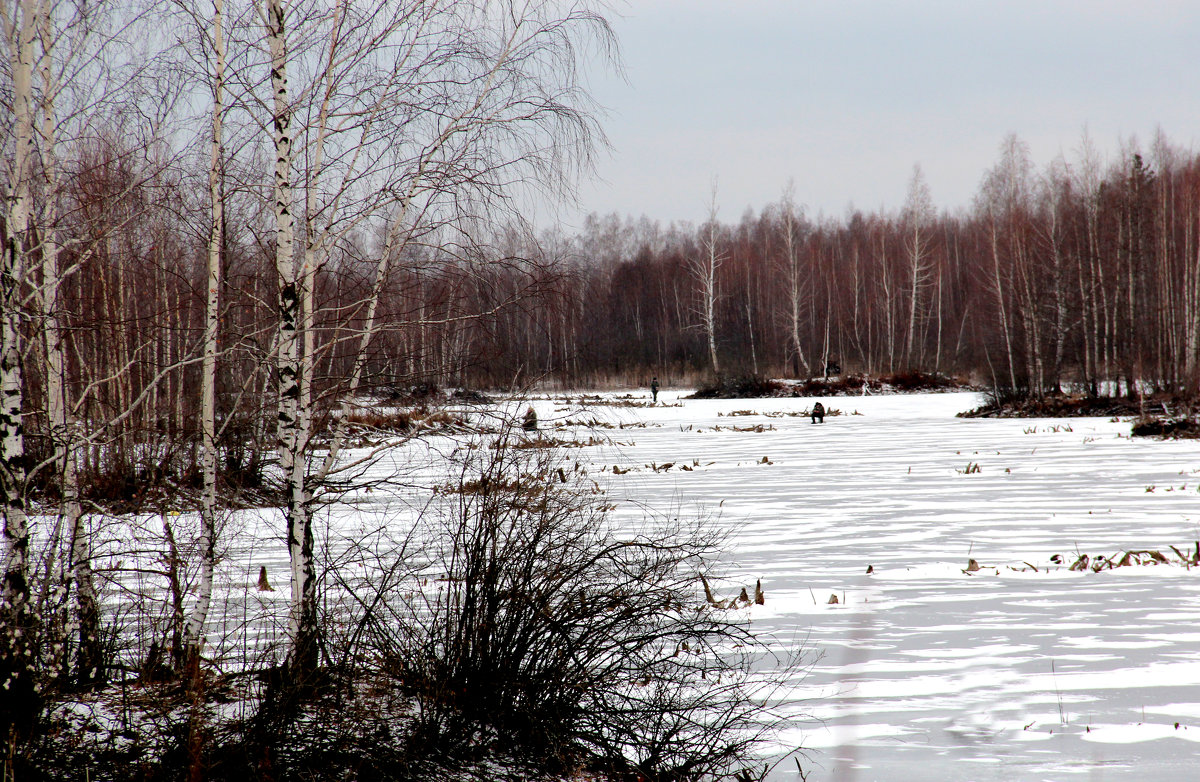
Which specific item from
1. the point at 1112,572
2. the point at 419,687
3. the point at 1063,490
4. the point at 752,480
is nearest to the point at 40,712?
the point at 419,687

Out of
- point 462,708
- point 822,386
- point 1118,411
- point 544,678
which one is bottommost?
point 462,708

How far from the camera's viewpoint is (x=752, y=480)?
12.7m

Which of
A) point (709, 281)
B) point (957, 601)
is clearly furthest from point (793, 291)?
point (957, 601)

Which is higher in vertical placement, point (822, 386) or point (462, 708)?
point (822, 386)

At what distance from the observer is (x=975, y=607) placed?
5762 millimetres

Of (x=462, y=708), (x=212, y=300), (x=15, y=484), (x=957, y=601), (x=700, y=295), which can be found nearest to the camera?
(x=15, y=484)

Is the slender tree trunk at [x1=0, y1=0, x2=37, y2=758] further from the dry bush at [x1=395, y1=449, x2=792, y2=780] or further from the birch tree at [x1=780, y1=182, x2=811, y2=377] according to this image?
the birch tree at [x1=780, y1=182, x2=811, y2=377]

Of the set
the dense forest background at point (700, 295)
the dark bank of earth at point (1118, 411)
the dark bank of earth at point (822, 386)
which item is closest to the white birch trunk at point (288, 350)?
the dense forest background at point (700, 295)

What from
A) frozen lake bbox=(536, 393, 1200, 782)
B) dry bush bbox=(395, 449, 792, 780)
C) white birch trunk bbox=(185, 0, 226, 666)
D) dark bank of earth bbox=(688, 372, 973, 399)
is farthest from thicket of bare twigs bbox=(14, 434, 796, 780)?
dark bank of earth bbox=(688, 372, 973, 399)

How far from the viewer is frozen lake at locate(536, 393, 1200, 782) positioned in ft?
12.0

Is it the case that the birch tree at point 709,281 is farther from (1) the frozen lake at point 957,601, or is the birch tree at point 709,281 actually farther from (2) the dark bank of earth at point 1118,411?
(1) the frozen lake at point 957,601

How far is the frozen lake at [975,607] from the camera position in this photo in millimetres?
3666

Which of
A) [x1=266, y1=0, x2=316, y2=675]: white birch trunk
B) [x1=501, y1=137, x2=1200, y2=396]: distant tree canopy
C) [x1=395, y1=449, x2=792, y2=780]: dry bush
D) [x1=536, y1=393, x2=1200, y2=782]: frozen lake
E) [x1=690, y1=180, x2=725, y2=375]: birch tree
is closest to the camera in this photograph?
[x1=395, y1=449, x2=792, y2=780]: dry bush

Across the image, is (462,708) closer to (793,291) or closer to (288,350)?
(288,350)
